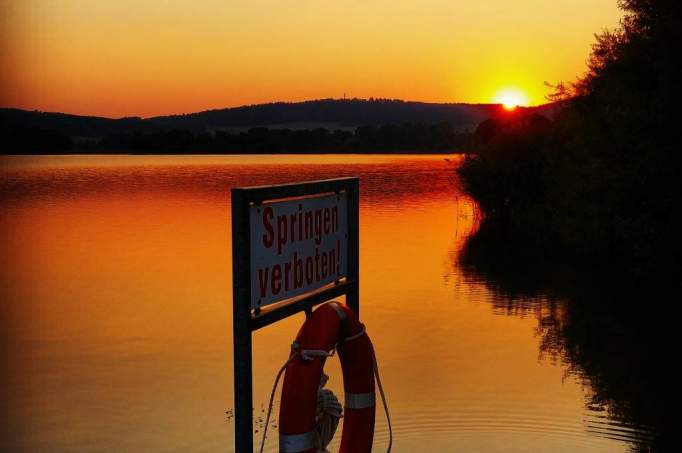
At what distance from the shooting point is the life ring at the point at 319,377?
5668 millimetres

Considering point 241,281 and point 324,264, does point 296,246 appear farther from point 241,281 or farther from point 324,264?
point 241,281

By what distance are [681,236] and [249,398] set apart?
1756 cm

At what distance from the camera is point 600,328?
59.3 feet

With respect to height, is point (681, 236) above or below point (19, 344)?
above

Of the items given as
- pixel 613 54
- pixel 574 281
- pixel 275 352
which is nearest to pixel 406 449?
pixel 275 352

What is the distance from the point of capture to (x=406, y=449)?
9977 mm

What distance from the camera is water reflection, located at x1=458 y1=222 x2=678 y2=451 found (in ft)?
37.0

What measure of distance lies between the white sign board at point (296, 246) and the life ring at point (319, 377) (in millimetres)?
266

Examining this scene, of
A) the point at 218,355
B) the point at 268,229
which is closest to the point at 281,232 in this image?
the point at 268,229

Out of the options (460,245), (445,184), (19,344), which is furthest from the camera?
(445,184)

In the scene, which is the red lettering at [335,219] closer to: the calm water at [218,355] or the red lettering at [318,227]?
the red lettering at [318,227]

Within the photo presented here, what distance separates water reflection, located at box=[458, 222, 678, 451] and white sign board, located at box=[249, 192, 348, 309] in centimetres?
493

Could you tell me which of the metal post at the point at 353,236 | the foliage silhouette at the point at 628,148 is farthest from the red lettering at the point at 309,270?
the foliage silhouette at the point at 628,148

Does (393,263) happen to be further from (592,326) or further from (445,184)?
(445,184)
